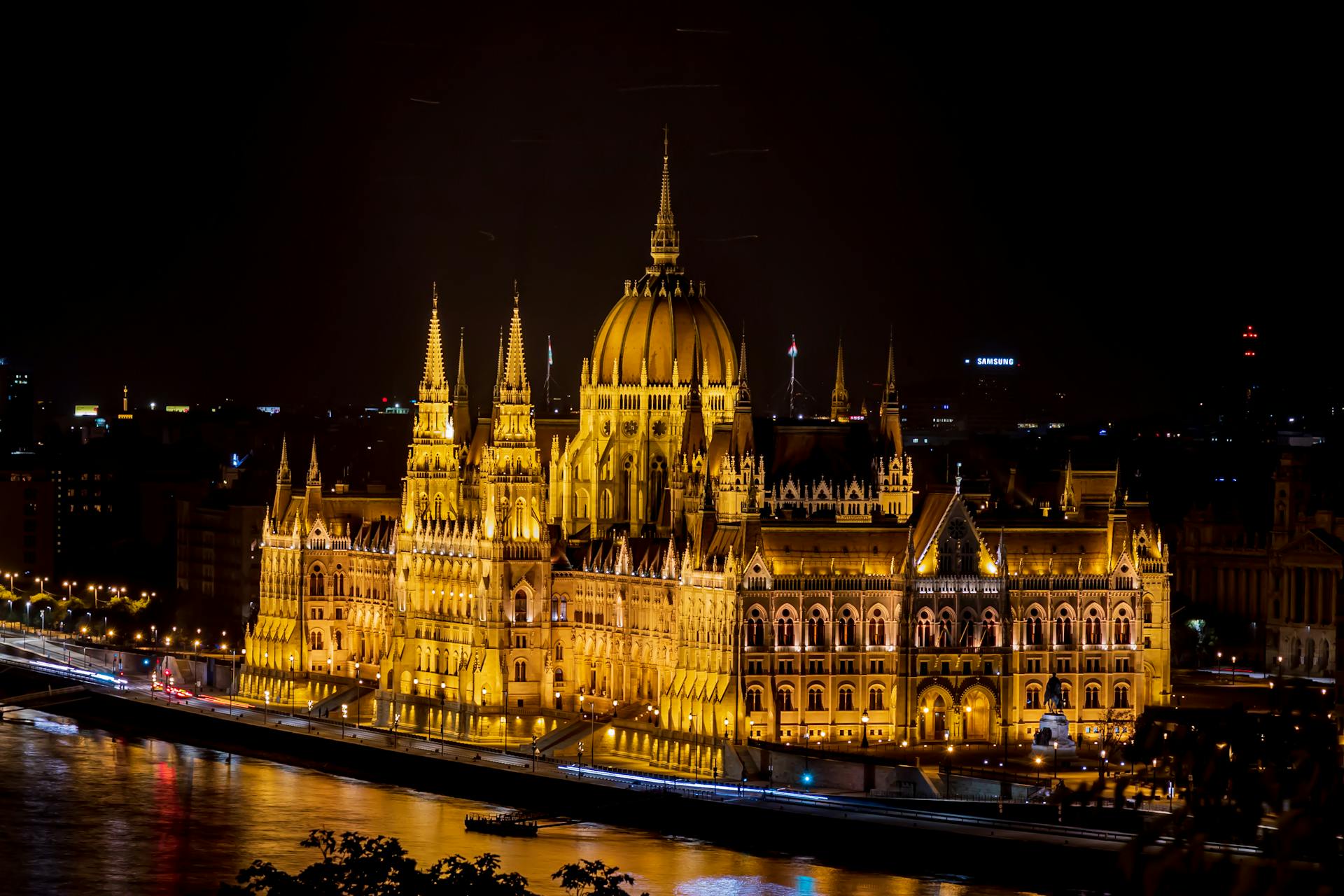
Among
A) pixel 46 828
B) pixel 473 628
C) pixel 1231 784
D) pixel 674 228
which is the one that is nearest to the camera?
pixel 1231 784

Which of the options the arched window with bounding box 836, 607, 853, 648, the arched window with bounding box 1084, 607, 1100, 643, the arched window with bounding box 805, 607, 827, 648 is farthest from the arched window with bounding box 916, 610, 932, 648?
the arched window with bounding box 1084, 607, 1100, 643

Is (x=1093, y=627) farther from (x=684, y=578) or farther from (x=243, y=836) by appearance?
(x=243, y=836)

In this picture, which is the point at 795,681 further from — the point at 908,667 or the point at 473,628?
the point at 473,628

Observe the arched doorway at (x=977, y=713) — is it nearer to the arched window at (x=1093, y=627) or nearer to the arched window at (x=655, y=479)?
the arched window at (x=1093, y=627)

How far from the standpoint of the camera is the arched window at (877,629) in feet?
380

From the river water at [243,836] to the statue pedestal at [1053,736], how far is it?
1424 cm

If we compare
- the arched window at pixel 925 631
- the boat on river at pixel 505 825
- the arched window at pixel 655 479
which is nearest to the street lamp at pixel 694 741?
the boat on river at pixel 505 825

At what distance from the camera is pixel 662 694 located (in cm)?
11869

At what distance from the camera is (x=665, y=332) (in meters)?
136

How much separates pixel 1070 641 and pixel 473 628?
2386 centimetres

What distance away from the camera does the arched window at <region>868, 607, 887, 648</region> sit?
116 m

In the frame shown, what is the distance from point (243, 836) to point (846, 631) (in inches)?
829

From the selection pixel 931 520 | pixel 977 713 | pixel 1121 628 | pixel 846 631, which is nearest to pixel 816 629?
pixel 846 631

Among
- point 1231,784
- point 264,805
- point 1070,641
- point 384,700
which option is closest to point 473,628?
point 384,700
